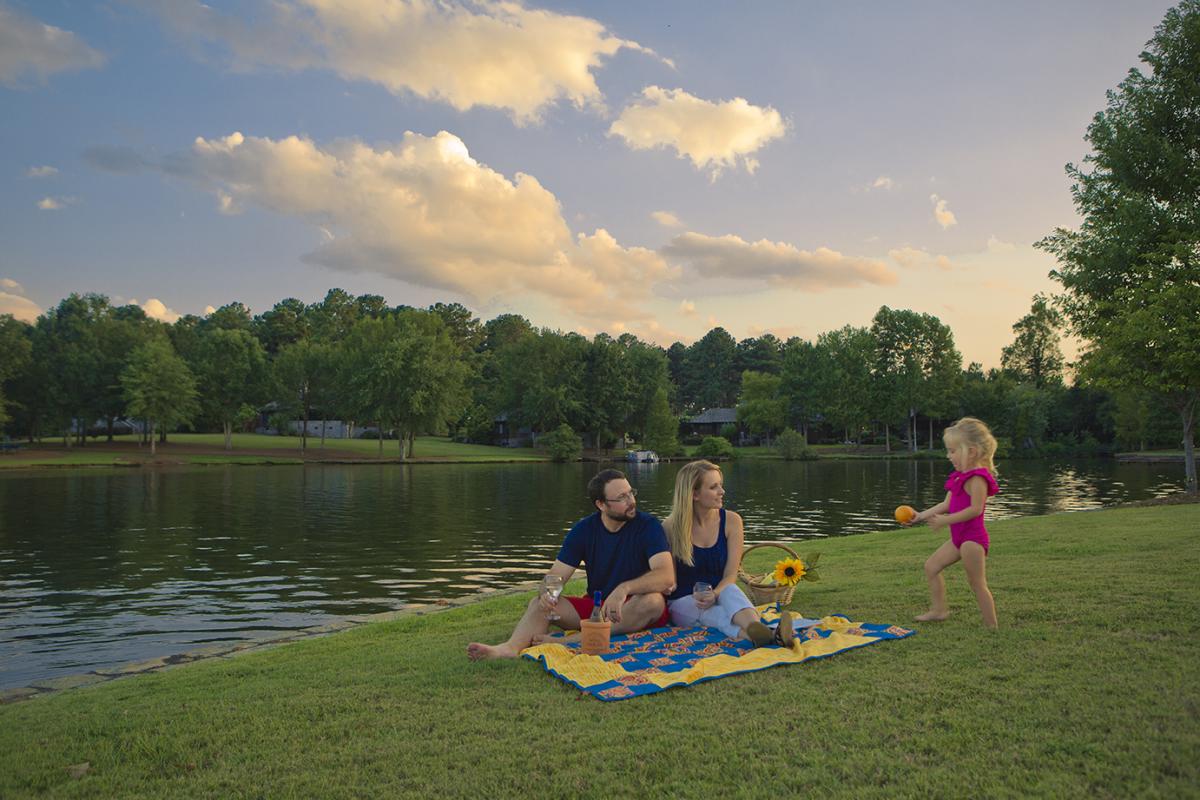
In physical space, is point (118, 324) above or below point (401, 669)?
above

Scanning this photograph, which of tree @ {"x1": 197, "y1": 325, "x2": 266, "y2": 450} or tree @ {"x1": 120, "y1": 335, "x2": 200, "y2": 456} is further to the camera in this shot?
tree @ {"x1": 197, "y1": 325, "x2": 266, "y2": 450}

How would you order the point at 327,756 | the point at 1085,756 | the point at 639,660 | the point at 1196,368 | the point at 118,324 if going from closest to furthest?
the point at 1085,756, the point at 327,756, the point at 639,660, the point at 1196,368, the point at 118,324

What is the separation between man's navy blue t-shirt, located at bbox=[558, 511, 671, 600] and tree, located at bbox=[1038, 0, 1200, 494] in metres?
19.8

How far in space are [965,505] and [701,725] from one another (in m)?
3.48

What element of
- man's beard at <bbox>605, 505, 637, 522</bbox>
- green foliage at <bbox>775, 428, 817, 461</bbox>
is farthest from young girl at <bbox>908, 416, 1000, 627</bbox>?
green foliage at <bbox>775, 428, 817, 461</bbox>

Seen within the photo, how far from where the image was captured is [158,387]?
62.5 m

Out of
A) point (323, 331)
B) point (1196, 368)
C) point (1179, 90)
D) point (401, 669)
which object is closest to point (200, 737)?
point (401, 669)

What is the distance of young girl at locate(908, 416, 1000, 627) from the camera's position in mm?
6469

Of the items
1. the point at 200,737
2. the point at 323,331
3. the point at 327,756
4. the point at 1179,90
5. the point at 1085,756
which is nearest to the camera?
the point at 1085,756

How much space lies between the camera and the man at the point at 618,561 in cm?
688

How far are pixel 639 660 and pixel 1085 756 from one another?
305cm

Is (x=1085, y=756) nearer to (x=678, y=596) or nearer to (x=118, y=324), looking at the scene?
(x=678, y=596)

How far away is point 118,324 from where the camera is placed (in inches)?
2798

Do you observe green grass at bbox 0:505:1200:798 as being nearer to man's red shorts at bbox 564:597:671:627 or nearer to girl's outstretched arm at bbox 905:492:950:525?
girl's outstretched arm at bbox 905:492:950:525
